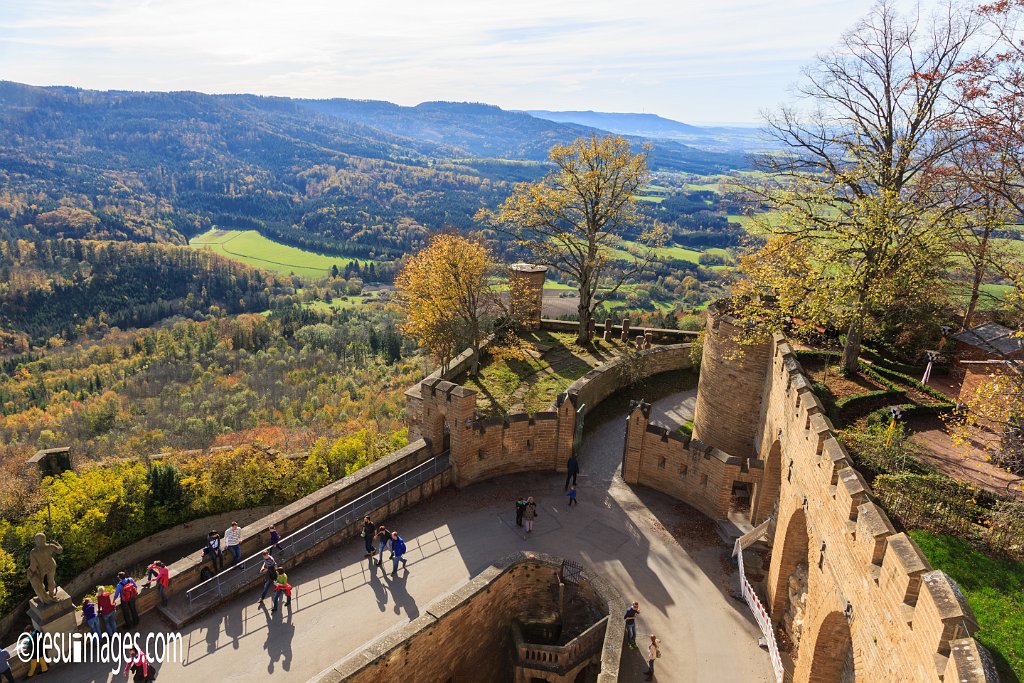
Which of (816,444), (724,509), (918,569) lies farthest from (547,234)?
(918,569)

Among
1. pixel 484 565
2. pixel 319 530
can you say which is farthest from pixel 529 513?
pixel 319 530

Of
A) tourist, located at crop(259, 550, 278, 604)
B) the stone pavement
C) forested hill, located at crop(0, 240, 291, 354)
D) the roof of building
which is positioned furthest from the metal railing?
forested hill, located at crop(0, 240, 291, 354)

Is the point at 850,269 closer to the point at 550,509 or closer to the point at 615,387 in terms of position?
the point at 615,387

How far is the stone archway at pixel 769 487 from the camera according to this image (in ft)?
56.3

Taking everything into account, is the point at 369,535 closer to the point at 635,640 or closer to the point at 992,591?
the point at 635,640

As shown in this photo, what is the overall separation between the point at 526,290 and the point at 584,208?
530 cm

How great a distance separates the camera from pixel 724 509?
1778 cm

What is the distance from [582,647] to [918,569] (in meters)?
8.17

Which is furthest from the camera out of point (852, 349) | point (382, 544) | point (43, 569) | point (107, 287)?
point (107, 287)

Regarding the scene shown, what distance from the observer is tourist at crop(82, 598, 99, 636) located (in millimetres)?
12086

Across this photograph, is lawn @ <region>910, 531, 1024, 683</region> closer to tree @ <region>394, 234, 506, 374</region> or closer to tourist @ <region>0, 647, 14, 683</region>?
tourist @ <region>0, 647, 14, 683</region>

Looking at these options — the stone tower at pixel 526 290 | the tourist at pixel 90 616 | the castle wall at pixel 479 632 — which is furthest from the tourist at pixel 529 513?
the stone tower at pixel 526 290

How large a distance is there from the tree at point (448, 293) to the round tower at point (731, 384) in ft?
37.7

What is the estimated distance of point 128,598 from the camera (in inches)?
499
